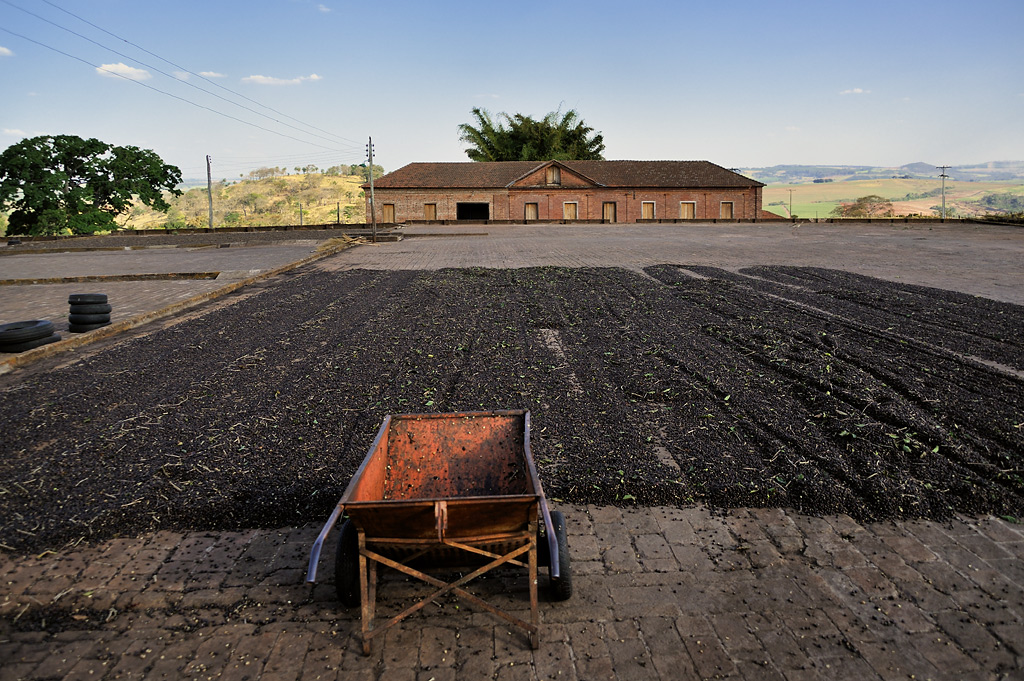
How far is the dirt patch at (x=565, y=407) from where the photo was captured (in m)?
4.64

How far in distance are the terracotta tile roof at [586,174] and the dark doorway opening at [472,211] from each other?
5.61 ft

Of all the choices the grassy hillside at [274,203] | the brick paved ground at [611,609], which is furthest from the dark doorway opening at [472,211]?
the grassy hillside at [274,203]

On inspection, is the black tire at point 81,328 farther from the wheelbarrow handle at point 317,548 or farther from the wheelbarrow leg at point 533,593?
the wheelbarrow leg at point 533,593

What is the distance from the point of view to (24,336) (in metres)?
9.07

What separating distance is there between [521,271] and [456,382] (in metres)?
10.6

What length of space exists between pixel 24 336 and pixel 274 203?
12891 centimetres

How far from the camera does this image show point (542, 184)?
5588cm

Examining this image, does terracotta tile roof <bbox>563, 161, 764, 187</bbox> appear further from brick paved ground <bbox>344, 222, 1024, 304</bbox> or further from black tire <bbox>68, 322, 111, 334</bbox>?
black tire <bbox>68, 322, 111, 334</bbox>

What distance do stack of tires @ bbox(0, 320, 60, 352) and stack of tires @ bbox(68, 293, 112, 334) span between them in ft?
2.94

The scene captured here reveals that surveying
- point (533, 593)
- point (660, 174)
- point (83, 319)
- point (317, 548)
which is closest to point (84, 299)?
point (83, 319)

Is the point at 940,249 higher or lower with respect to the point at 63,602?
higher

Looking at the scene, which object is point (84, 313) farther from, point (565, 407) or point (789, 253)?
point (789, 253)

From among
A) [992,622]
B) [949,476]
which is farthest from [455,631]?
[949,476]

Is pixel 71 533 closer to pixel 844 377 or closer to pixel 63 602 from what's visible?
pixel 63 602
